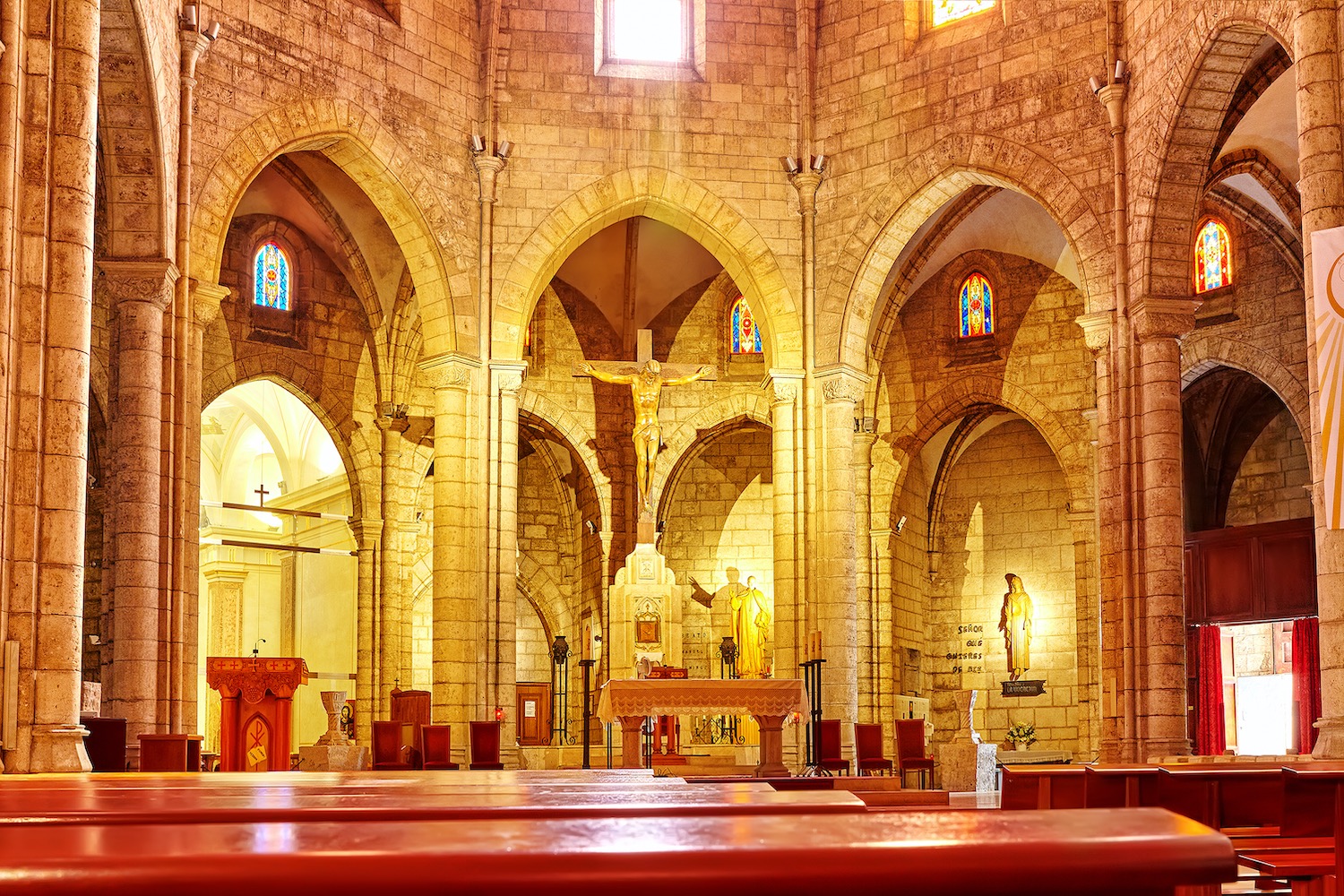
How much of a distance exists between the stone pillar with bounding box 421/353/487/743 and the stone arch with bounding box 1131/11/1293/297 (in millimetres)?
7642

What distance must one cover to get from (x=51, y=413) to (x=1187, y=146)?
11.0 metres

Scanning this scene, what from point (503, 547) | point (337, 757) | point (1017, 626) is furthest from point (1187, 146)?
point (337, 757)

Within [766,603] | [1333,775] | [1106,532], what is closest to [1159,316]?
[1106,532]

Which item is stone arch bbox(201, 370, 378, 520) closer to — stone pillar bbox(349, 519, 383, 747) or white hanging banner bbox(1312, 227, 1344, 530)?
stone pillar bbox(349, 519, 383, 747)

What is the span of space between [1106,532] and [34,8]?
35.7 ft

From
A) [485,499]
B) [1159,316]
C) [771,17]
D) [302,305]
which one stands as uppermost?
[771,17]

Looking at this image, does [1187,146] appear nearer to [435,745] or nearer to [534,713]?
[435,745]

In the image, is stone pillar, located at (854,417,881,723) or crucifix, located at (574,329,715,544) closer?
crucifix, located at (574,329,715,544)

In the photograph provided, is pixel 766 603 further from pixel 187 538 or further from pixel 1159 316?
pixel 187 538

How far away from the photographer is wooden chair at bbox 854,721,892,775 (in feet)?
51.1

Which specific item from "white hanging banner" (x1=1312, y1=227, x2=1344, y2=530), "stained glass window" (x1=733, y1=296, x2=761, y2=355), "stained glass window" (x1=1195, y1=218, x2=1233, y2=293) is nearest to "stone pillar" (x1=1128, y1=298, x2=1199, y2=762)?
"white hanging banner" (x1=1312, y1=227, x2=1344, y2=530)

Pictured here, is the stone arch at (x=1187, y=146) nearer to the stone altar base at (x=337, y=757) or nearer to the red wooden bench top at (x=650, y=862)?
the stone altar base at (x=337, y=757)

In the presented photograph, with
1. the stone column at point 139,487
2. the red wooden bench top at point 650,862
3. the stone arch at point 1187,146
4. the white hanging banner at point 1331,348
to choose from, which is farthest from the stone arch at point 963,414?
the red wooden bench top at point 650,862

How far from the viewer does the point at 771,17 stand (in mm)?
19125
